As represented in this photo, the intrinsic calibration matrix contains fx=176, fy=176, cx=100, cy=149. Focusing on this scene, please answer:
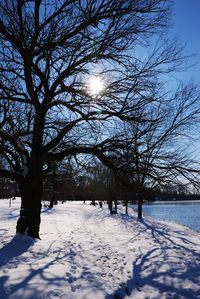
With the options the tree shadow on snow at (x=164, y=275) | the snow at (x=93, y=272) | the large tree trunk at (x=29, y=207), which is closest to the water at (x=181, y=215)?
the tree shadow on snow at (x=164, y=275)

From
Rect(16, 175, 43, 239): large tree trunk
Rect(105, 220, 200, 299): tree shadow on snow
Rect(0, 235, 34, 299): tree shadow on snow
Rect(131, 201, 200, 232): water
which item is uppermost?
Rect(16, 175, 43, 239): large tree trunk

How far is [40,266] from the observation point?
398 centimetres

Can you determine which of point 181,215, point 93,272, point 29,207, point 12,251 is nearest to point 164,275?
point 93,272

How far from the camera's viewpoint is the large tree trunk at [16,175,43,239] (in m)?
6.12

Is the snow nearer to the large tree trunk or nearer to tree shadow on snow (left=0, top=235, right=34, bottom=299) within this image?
tree shadow on snow (left=0, top=235, right=34, bottom=299)

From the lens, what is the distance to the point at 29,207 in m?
6.24

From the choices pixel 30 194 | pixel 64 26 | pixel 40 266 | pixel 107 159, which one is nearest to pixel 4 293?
pixel 40 266

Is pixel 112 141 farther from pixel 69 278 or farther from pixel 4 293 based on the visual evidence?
pixel 4 293

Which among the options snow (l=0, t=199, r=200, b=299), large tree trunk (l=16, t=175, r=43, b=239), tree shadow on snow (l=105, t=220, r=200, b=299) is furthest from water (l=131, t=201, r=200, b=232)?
Result: large tree trunk (l=16, t=175, r=43, b=239)

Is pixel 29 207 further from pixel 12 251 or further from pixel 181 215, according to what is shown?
pixel 181 215

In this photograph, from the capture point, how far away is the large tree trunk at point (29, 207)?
612 cm

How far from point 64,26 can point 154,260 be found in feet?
24.7

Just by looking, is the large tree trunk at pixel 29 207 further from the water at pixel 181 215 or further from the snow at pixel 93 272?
the water at pixel 181 215

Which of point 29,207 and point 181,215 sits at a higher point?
point 29,207
